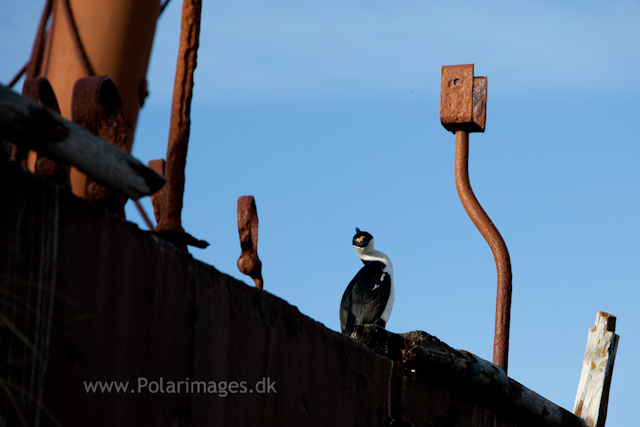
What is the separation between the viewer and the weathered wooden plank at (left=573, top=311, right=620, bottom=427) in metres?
4.82

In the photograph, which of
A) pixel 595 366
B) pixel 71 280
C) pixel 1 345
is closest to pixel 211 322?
pixel 71 280

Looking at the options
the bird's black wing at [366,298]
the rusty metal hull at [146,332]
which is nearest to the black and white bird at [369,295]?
the bird's black wing at [366,298]

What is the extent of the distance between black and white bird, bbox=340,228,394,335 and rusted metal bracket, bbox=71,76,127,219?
4.29 metres

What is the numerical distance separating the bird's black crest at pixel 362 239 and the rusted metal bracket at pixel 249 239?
4.15 meters

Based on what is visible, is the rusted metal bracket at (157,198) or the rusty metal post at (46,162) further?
the rusted metal bracket at (157,198)

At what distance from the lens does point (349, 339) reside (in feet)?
9.95

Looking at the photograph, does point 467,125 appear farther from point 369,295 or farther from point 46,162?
point 46,162

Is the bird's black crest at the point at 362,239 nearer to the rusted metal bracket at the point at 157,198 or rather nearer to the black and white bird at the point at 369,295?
the black and white bird at the point at 369,295

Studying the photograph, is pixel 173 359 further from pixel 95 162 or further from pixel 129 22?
pixel 129 22

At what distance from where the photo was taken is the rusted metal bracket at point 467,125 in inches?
187

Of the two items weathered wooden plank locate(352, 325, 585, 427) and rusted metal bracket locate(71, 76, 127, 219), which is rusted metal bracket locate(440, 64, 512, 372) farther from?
rusted metal bracket locate(71, 76, 127, 219)

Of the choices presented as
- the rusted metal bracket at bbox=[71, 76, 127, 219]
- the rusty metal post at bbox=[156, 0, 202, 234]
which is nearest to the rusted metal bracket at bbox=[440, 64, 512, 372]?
the rusty metal post at bbox=[156, 0, 202, 234]

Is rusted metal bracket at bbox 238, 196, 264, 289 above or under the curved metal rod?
under

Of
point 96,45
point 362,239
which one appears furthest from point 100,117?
point 362,239
